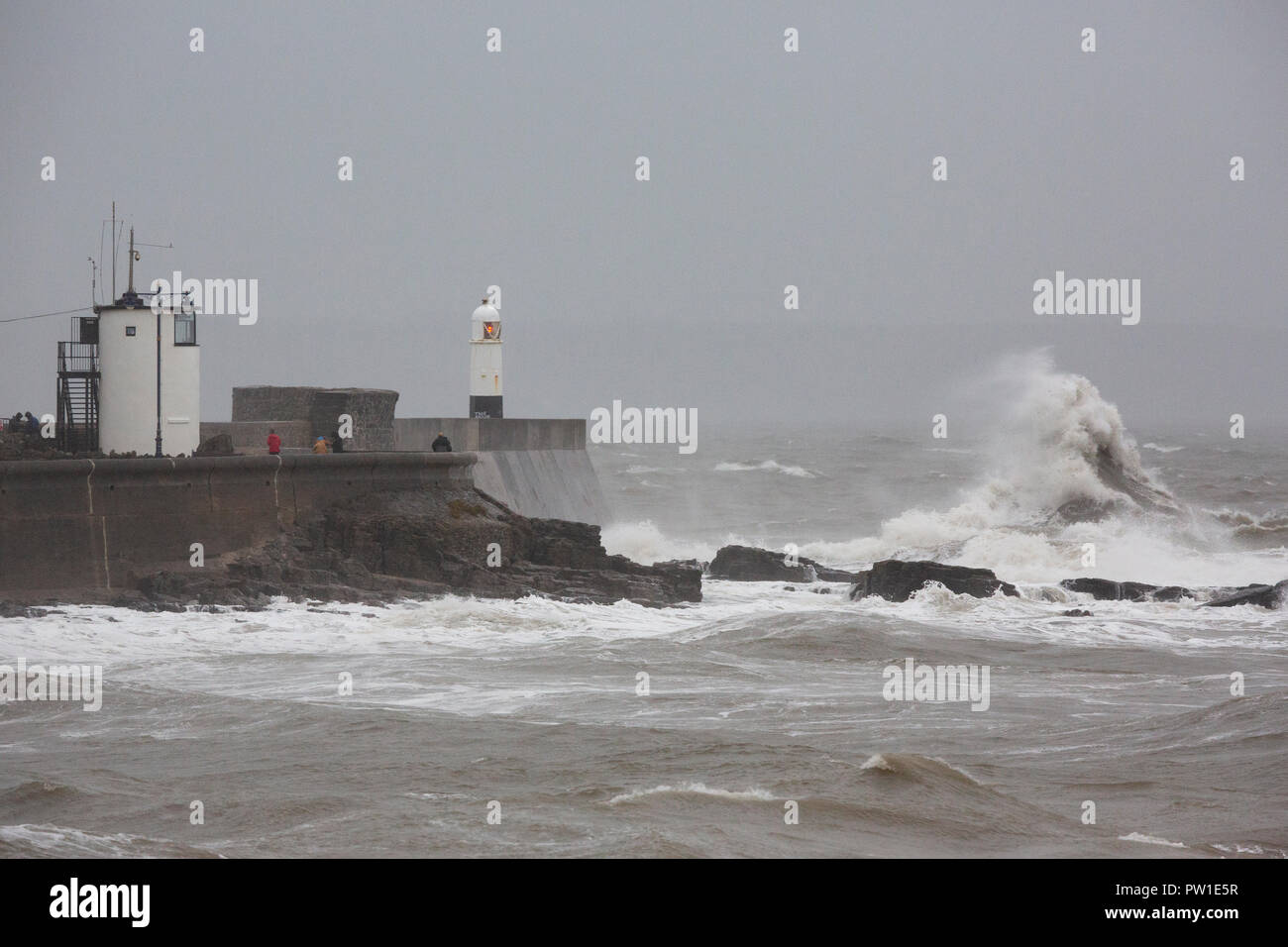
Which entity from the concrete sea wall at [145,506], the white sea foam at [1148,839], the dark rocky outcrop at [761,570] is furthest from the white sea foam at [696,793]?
the dark rocky outcrop at [761,570]

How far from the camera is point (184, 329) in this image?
53.6 feet

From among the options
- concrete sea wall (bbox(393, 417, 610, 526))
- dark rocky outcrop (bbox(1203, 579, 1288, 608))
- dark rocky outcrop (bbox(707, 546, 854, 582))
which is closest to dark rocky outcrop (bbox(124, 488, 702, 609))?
concrete sea wall (bbox(393, 417, 610, 526))

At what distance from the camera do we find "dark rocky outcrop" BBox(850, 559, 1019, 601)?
1697 centimetres

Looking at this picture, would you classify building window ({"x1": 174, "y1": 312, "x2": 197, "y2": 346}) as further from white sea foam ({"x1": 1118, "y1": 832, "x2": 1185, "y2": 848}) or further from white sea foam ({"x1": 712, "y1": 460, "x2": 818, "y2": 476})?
white sea foam ({"x1": 712, "y1": 460, "x2": 818, "y2": 476})

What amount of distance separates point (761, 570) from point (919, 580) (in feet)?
10.8

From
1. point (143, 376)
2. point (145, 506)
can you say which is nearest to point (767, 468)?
point (143, 376)

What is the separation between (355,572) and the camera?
15.7 m

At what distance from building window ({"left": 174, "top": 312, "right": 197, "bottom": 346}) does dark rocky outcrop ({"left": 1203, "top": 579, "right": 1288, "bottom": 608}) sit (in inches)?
481

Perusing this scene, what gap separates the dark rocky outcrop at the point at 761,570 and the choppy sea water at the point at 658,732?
2.62 ft

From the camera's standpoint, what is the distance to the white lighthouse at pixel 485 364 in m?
21.3

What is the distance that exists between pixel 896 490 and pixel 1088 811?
3829 centimetres

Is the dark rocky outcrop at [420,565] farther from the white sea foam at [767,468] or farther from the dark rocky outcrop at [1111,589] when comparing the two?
the white sea foam at [767,468]

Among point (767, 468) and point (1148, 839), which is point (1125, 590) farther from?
point (767, 468)
